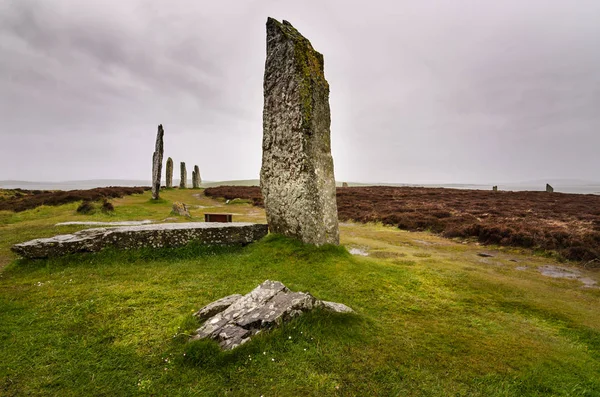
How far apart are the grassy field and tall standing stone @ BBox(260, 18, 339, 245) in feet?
2.90

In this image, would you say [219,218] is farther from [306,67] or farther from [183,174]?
[183,174]

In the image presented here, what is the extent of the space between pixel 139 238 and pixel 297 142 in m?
4.98

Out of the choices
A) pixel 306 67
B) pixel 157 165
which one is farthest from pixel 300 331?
pixel 157 165

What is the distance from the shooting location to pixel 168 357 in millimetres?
3645

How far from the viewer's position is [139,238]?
8289 mm

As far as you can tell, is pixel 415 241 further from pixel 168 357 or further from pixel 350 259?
pixel 168 357

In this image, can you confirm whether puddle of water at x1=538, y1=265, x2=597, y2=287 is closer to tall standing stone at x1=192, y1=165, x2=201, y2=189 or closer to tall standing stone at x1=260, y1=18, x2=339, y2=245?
tall standing stone at x1=260, y1=18, x2=339, y2=245

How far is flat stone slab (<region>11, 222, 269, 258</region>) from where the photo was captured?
7465 mm

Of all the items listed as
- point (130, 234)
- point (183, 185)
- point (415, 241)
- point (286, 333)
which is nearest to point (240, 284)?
point (286, 333)

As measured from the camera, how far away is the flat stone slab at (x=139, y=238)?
7465mm

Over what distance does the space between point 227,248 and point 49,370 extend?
18.4 ft

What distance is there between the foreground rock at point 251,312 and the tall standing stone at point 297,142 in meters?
3.73

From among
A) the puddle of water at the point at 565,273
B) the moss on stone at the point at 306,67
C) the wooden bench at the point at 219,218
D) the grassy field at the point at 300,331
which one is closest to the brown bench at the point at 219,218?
the wooden bench at the point at 219,218

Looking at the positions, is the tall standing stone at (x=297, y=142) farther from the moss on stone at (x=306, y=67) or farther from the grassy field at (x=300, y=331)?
the grassy field at (x=300, y=331)
